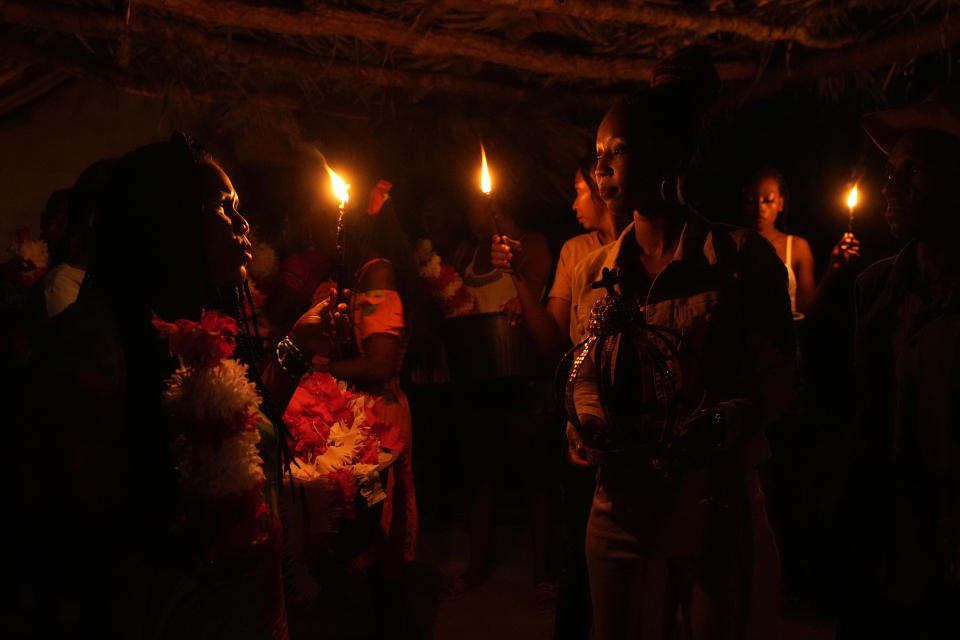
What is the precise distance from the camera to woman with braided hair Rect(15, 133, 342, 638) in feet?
5.62

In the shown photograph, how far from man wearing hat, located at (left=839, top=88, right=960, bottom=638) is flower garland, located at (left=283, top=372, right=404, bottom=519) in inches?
71.8

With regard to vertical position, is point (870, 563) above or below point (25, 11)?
below

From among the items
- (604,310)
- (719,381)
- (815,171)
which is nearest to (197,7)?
(604,310)

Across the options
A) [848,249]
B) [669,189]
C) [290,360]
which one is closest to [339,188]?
[290,360]

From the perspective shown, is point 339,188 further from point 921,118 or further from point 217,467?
point 921,118

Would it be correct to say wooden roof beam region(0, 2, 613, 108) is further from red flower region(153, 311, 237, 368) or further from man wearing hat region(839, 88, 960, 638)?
man wearing hat region(839, 88, 960, 638)

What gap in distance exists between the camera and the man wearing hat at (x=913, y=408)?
208 cm

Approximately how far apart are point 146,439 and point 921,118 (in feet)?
8.39

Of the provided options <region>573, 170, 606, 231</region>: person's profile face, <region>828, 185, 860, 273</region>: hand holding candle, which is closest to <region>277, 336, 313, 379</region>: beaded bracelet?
<region>573, 170, 606, 231</region>: person's profile face

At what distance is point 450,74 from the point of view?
5047 mm

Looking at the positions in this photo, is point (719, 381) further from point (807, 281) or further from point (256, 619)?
point (807, 281)

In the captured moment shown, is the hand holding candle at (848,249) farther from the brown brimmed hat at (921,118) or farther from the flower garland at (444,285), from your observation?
the flower garland at (444,285)

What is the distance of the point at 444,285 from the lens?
5.34m

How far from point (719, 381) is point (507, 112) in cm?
393
